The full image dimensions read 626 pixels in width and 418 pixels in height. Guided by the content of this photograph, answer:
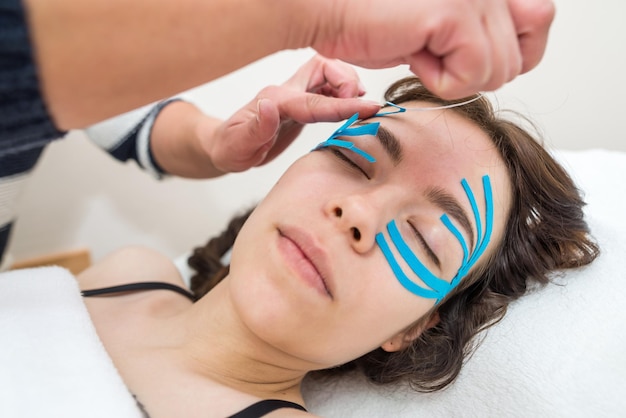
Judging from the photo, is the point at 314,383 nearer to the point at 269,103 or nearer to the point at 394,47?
the point at 269,103

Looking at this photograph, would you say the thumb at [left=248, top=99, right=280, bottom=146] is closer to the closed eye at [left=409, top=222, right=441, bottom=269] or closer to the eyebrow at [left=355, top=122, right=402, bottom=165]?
the eyebrow at [left=355, top=122, right=402, bottom=165]

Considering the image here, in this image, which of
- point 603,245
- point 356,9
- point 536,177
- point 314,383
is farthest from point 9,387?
point 603,245

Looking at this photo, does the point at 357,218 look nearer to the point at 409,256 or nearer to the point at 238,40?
the point at 409,256

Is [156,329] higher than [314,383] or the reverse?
higher

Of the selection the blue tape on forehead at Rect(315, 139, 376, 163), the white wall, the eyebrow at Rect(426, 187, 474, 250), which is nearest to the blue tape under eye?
the blue tape on forehead at Rect(315, 139, 376, 163)

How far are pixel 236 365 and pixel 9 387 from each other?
1.17 feet

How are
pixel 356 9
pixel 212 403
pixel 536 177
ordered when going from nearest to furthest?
pixel 356 9 → pixel 212 403 → pixel 536 177

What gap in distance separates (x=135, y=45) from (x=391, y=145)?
51 cm

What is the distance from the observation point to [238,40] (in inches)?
19.2

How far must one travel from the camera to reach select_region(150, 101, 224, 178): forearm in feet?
4.13

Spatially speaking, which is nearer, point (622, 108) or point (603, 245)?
point (603, 245)

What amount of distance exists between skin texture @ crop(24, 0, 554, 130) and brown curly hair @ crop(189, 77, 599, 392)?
41 centimetres

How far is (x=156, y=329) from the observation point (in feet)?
3.37

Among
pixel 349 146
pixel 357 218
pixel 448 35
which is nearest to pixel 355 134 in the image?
pixel 349 146
